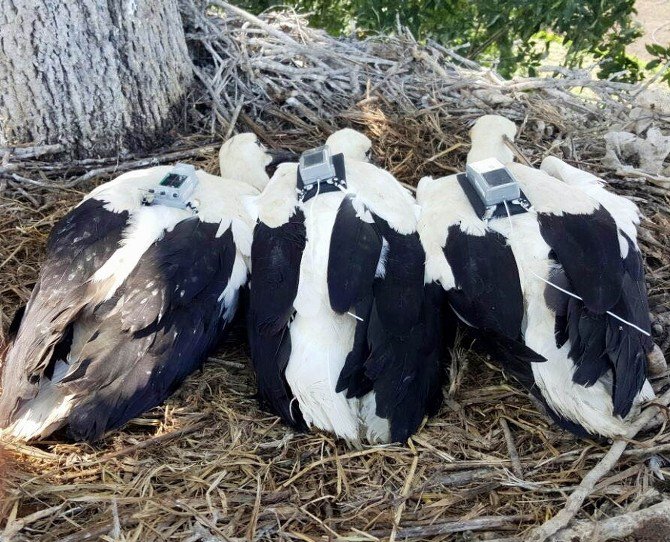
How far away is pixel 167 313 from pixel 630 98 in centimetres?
278

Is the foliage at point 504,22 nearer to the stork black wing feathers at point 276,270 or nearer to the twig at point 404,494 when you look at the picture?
the stork black wing feathers at point 276,270

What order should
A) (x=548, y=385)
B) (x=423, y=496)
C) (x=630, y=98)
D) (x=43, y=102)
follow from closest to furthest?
(x=423, y=496), (x=548, y=385), (x=43, y=102), (x=630, y=98)

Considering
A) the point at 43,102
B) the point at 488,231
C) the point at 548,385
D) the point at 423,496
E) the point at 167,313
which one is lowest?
the point at 423,496

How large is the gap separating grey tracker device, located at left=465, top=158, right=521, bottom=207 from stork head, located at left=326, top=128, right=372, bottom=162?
0.63m

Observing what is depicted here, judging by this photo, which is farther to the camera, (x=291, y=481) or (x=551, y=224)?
(x=551, y=224)

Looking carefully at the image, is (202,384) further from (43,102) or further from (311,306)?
(43,102)

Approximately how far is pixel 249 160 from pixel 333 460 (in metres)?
1.50

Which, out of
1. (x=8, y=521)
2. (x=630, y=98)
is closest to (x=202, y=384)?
(x=8, y=521)

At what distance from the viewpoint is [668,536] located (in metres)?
1.90

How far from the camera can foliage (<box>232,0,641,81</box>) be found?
172 inches

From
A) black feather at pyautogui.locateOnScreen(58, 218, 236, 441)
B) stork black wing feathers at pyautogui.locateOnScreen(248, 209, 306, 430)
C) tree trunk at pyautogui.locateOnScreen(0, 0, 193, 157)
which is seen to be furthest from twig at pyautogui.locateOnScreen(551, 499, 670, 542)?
tree trunk at pyautogui.locateOnScreen(0, 0, 193, 157)

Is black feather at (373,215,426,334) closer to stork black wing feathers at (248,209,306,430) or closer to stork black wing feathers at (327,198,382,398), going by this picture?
stork black wing feathers at (327,198,382,398)

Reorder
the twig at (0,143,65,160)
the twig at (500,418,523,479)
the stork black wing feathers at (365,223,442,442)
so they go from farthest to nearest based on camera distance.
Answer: the twig at (0,143,65,160)
the stork black wing feathers at (365,223,442,442)
the twig at (500,418,523,479)

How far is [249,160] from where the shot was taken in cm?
320
